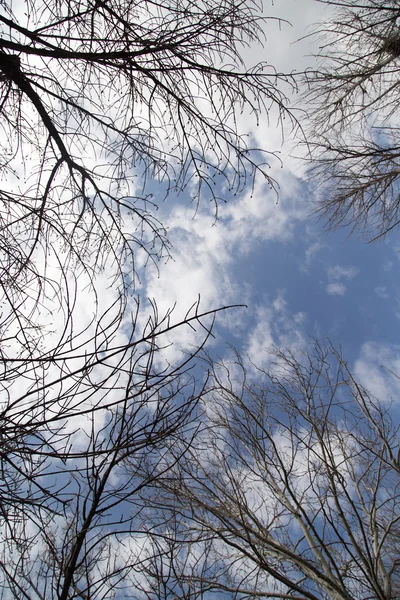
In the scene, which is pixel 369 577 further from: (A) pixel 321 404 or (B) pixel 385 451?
(A) pixel 321 404

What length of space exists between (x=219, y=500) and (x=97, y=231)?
13.3 ft

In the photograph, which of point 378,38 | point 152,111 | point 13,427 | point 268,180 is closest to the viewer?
point 13,427

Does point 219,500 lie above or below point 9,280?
below

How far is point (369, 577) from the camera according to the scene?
4039mm

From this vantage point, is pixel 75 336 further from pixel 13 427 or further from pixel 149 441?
pixel 149 441

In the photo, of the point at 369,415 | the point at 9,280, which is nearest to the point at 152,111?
the point at 9,280

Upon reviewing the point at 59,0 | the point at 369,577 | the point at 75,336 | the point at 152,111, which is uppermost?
the point at 59,0

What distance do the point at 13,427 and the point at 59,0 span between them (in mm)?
2514

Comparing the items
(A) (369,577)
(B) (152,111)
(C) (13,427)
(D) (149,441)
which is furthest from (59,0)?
(A) (369,577)

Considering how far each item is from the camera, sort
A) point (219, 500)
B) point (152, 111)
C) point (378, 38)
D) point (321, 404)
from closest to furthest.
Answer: point (152, 111), point (378, 38), point (219, 500), point (321, 404)

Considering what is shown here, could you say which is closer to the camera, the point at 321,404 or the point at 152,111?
the point at 152,111

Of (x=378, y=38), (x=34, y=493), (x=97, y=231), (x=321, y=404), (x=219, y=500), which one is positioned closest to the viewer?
(x=34, y=493)

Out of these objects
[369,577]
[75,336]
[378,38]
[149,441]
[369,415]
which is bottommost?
[369,577]

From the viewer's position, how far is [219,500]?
509cm
